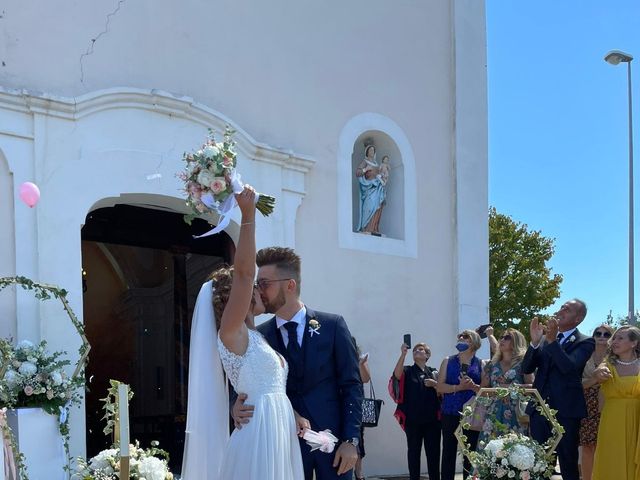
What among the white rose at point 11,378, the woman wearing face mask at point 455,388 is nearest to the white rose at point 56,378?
the white rose at point 11,378

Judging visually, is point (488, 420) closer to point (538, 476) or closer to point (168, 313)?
point (538, 476)

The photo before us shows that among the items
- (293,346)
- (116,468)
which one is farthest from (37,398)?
(293,346)

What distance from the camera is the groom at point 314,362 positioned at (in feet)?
14.0

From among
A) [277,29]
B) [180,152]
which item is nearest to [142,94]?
[180,152]

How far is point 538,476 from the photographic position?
583 centimetres

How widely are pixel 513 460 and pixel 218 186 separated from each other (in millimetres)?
3540

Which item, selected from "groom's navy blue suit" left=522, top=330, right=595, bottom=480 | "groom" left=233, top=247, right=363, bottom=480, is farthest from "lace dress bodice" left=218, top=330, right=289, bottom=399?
"groom's navy blue suit" left=522, top=330, right=595, bottom=480

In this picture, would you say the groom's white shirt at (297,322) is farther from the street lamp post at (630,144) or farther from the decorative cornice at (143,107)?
the street lamp post at (630,144)

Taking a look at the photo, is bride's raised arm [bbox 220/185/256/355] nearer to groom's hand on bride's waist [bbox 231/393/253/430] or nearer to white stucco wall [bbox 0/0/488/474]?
groom's hand on bride's waist [bbox 231/393/253/430]

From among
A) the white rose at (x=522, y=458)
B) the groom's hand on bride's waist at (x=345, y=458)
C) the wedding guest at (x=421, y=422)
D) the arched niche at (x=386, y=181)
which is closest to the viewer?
the groom's hand on bride's waist at (x=345, y=458)

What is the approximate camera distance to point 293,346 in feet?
14.6

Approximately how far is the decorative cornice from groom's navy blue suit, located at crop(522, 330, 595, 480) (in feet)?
12.7

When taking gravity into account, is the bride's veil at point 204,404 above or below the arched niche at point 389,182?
below

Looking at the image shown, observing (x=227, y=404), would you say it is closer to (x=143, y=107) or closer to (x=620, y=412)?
(x=143, y=107)
